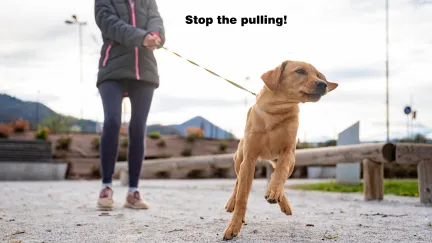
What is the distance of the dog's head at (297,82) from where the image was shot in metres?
2.67

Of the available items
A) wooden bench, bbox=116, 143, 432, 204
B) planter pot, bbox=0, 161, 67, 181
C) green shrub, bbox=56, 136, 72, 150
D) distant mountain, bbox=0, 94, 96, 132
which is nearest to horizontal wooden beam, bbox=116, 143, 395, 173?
wooden bench, bbox=116, 143, 432, 204

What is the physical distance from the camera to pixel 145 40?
4.41m

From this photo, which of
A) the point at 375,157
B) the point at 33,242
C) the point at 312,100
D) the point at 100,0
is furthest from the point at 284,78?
the point at 375,157

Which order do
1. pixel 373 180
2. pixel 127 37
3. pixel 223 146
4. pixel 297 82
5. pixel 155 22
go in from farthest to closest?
1. pixel 223 146
2. pixel 373 180
3. pixel 155 22
4. pixel 127 37
5. pixel 297 82

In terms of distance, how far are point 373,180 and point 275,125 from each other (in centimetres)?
394

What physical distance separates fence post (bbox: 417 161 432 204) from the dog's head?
3.46 m

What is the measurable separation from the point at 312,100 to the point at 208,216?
2.06 m

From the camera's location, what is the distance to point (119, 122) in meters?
4.70

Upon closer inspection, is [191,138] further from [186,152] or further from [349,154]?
[349,154]

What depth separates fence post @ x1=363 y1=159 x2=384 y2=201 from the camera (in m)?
6.38

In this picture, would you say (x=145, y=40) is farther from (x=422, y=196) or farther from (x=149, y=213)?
(x=422, y=196)

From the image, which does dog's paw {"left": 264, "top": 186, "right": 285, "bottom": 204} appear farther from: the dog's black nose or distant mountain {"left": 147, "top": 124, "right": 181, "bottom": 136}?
distant mountain {"left": 147, "top": 124, "right": 181, "bottom": 136}

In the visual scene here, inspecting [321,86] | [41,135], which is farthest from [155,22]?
[41,135]

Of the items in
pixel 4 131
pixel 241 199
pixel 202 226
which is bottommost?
pixel 202 226
